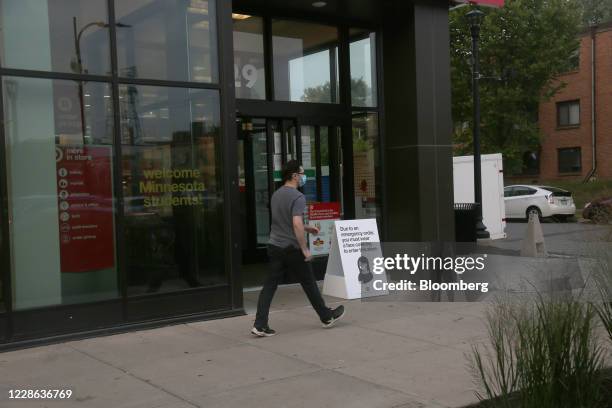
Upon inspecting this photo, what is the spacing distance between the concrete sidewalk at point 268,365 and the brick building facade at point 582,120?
30577mm

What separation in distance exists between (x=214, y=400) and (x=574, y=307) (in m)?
2.76

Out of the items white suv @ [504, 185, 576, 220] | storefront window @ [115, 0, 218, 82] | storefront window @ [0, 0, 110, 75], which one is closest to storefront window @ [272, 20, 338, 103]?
storefront window @ [115, 0, 218, 82]

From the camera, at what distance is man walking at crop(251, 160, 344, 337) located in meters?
7.21

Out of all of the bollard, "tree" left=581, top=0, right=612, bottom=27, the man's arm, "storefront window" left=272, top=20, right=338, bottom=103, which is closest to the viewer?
the man's arm

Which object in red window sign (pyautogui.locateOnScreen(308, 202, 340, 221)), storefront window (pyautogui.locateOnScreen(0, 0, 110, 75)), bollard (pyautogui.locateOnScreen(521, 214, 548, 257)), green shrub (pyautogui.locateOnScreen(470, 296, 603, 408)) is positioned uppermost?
storefront window (pyautogui.locateOnScreen(0, 0, 110, 75))

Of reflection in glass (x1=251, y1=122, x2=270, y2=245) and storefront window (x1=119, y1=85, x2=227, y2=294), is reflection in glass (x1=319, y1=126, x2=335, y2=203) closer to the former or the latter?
reflection in glass (x1=251, y1=122, x2=270, y2=245)

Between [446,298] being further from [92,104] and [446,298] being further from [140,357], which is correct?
[92,104]

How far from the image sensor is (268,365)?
6.13 meters

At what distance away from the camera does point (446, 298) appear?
901 centimetres

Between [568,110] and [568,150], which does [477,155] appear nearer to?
[568,150]

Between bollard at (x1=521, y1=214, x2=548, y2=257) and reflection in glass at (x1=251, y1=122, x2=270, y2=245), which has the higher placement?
reflection in glass at (x1=251, y1=122, x2=270, y2=245)

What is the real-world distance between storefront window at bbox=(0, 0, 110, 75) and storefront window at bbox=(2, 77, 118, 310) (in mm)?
214

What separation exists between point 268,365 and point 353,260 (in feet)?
11.2

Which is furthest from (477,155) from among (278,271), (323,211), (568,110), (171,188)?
(568,110)
